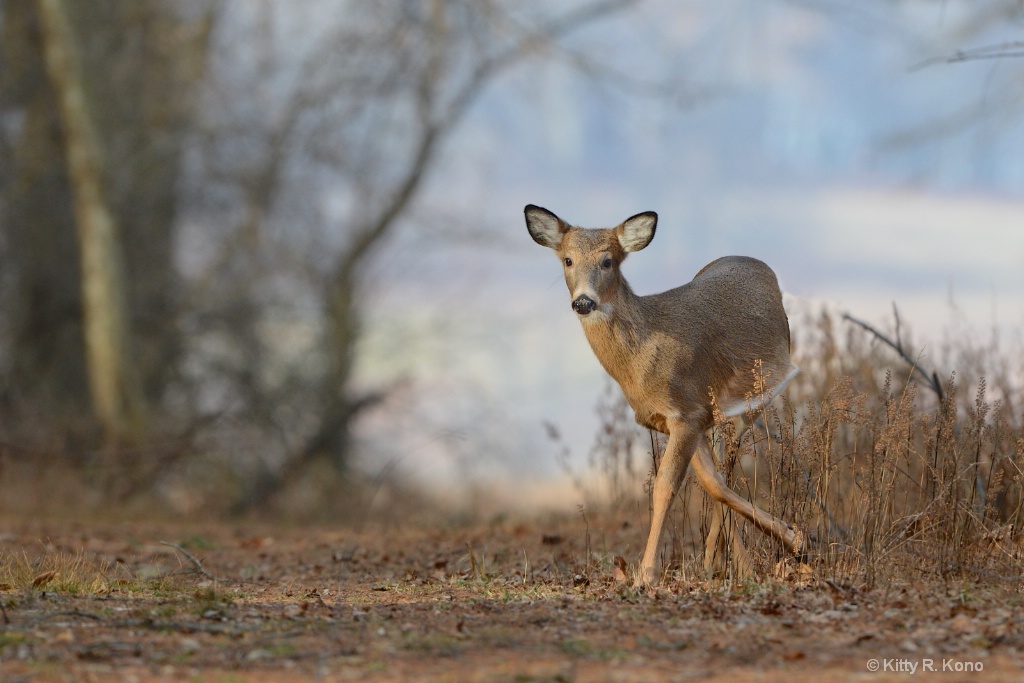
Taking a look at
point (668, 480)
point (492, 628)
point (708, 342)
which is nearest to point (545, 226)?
point (708, 342)

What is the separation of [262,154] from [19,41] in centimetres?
466

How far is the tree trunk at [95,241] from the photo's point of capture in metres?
18.4

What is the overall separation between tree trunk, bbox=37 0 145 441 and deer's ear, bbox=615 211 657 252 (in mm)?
12822

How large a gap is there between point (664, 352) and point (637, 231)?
2.39 ft

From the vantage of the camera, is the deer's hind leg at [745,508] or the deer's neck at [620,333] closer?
the deer's hind leg at [745,508]

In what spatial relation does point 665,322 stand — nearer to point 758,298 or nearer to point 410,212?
point 758,298

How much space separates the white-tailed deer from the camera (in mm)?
7078

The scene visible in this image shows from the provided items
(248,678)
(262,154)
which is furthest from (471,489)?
(248,678)

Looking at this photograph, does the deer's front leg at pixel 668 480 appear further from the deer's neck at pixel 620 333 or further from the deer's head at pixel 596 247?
the deer's head at pixel 596 247

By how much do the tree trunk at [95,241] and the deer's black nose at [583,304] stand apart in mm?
13012

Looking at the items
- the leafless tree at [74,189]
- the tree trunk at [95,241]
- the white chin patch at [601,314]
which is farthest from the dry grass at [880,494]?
the leafless tree at [74,189]

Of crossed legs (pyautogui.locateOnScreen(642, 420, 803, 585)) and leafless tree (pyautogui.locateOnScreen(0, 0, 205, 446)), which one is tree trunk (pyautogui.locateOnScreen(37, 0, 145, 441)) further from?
crossed legs (pyautogui.locateOnScreen(642, 420, 803, 585))

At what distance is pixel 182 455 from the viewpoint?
1714cm

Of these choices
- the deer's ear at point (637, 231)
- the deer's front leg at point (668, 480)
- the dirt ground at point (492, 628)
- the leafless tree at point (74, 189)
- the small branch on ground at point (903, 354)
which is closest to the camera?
the dirt ground at point (492, 628)
